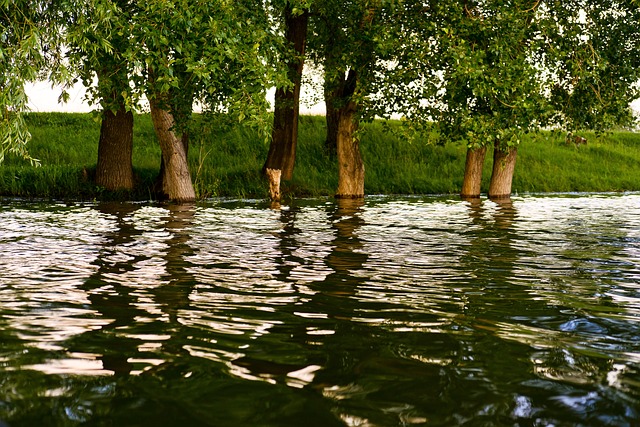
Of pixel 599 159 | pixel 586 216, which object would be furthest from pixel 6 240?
pixel 599 159

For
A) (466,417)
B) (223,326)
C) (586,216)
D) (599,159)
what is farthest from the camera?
(599,159)

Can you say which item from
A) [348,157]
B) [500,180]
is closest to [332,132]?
[348,157]

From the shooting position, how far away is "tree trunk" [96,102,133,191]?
27.9 meters

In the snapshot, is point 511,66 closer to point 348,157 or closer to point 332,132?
point 348,157

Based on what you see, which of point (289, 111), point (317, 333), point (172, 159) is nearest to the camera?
point (317, 333)

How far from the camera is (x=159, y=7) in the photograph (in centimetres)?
1802

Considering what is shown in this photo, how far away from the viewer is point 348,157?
103ft

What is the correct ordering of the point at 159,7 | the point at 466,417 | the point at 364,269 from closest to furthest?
the point at 466,417 → the point at 364,269 → the point at 159,7

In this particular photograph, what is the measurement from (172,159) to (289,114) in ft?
22.9

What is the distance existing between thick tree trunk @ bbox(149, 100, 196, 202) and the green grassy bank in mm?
841

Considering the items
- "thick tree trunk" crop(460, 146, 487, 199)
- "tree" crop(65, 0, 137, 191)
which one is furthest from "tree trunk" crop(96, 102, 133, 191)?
"thick tree trunk" crop(460, 146, 487, 199)

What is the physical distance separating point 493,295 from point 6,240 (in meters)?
9.28

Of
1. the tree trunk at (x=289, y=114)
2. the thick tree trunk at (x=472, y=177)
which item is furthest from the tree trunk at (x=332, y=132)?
the thick tree trunk at (x=472, y=177)

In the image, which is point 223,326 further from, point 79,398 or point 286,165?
point 286,165
